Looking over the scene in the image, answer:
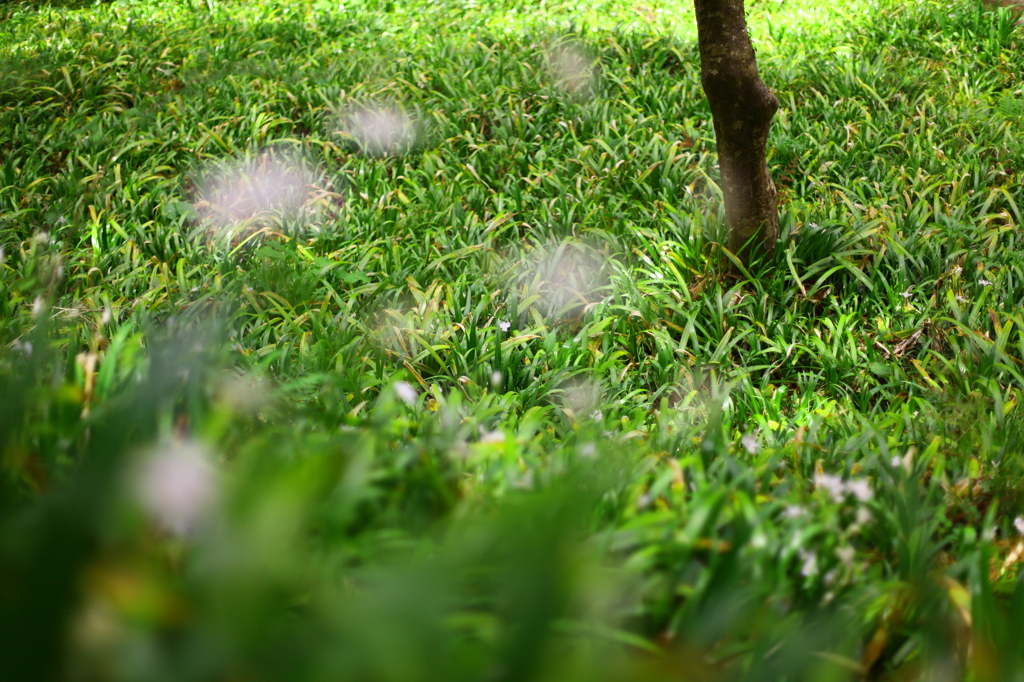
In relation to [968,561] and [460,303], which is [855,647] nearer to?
[968,561]

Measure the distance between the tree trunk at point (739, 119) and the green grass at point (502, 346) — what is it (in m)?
0.21

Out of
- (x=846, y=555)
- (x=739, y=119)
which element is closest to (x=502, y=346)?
(x=739, y=119)

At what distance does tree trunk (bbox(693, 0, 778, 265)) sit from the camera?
9.75ft

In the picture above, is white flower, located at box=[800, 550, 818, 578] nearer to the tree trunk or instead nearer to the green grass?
the green grass

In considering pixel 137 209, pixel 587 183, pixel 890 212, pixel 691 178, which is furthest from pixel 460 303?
pixel 890 212

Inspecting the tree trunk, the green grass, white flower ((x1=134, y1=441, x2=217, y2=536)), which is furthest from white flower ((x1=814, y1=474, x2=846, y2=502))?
the tree trunk

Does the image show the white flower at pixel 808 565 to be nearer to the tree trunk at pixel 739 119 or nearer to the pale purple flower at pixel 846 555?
the pale purple flower at pixel 846 555

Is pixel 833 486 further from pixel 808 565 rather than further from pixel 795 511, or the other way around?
pixel 808 565

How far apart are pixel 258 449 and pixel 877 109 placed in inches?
212

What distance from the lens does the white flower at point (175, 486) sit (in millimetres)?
627

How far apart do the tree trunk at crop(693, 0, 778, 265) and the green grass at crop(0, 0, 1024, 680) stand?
0.70 ft

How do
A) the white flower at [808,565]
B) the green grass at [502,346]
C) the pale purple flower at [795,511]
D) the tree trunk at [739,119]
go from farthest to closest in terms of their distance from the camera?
the tree trunk at [739,119], the pale purple flower at [795,511], the white flower at [808,565], the green grass at [502,346]

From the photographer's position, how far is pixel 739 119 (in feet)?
10.3

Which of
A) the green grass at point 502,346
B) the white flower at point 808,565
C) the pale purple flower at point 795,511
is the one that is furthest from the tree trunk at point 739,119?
the white flower at point 808,565
